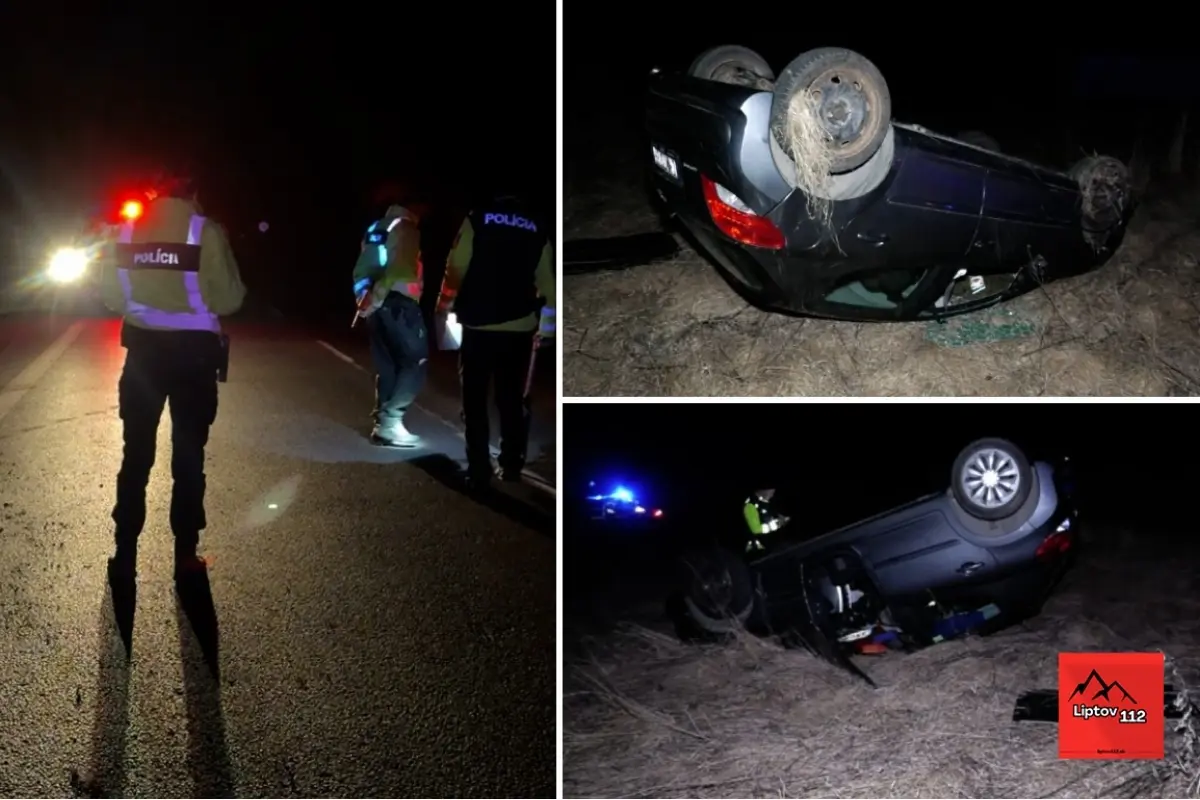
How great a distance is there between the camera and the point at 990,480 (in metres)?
2.78

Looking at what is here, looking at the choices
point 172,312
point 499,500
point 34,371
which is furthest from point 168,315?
point 499,500

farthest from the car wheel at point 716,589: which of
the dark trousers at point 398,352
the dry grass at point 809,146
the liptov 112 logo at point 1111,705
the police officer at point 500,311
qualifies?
the dry grass at point 809,146

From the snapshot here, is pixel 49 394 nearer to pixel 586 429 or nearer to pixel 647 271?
pixel 586 429

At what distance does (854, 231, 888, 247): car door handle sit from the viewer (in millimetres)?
2590

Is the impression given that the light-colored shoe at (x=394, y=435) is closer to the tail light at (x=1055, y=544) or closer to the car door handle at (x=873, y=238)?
the car door handle at (x=873, y=238)

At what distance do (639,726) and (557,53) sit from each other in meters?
2.13

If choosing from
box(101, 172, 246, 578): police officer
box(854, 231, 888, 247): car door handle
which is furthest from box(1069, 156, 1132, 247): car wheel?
box(101, 172, 246, 578): police officer

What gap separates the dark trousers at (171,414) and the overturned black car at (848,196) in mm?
1514

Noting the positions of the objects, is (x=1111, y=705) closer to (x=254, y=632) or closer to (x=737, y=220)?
(x=737, y=220)

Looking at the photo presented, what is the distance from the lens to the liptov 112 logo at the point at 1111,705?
2.36 metres

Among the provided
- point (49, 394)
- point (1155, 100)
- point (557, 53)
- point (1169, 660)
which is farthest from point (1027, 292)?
point (49, 394)

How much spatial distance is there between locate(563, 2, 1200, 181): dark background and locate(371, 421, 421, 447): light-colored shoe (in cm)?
151

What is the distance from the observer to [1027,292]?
323cm

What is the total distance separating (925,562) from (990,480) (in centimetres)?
36
